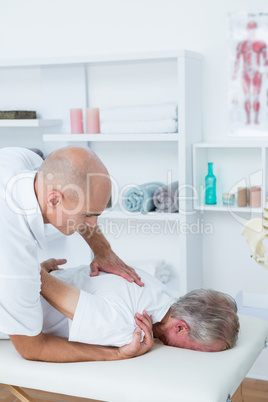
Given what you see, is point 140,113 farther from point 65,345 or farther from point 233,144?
point 65,345

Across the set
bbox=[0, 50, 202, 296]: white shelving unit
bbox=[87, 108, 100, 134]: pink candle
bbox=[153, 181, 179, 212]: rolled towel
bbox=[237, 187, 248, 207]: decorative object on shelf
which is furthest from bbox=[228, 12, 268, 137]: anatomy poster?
bbox=[87, 108, 100, 134]: pink candle

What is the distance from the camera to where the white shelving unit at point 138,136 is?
2822 mm

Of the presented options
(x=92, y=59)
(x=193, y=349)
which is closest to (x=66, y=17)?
(x=92, y=59)

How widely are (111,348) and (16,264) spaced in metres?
0.41

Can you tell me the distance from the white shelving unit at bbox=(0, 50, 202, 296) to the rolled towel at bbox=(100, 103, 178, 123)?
0.07m

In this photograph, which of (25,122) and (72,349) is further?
(25,122)

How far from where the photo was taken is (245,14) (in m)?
2.83

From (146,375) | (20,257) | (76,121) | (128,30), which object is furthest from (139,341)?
(128,30)

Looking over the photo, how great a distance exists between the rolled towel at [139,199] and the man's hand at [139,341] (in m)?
1.14

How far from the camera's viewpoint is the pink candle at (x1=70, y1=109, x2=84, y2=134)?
3004 mm

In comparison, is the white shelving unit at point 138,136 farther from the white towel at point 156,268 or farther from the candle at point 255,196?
the candle at point 255,196

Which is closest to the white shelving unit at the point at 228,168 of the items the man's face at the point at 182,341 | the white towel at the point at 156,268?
the white towel at the point at 156,268

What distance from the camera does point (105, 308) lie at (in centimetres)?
173

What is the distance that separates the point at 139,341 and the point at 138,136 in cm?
133
